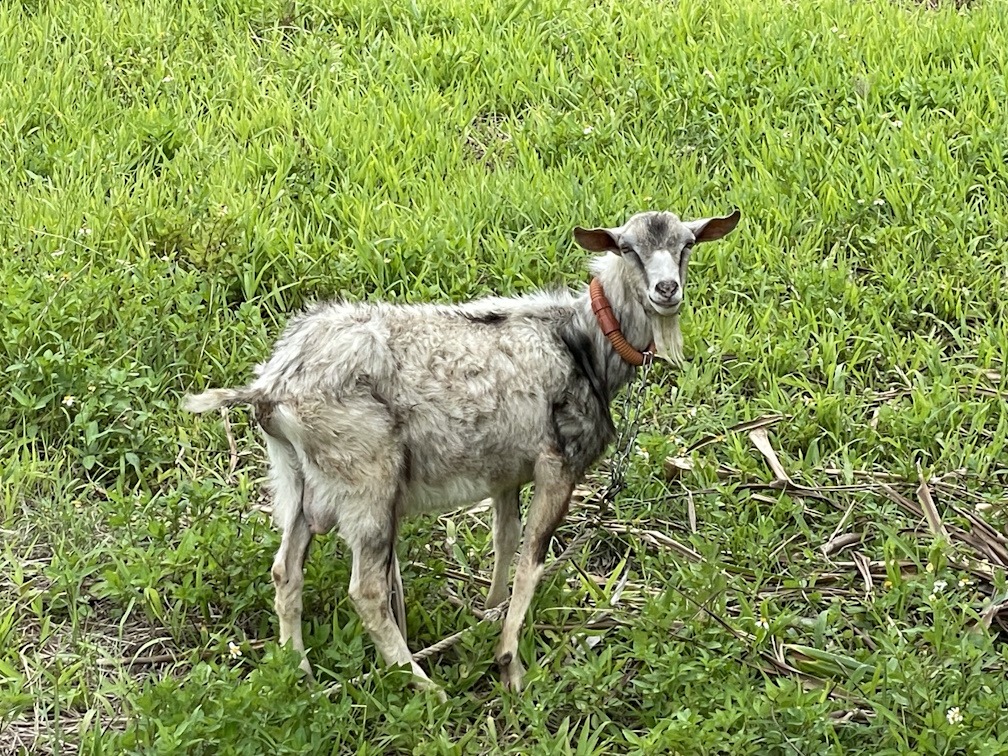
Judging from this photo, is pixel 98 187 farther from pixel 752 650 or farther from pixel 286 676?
pixel 752 650

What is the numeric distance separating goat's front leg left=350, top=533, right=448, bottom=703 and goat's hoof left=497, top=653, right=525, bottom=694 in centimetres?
23

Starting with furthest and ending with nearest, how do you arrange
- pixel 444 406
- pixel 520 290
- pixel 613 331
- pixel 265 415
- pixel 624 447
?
pixel 520 290
pixel 624 447
pixel 613 331
pixel 444 406
pixel 265 415

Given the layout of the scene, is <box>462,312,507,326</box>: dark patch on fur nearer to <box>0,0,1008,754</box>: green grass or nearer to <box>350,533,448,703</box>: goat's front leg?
<box>350,533,448,703</box>: goat's front leg

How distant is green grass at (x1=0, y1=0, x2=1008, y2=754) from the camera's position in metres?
3.79

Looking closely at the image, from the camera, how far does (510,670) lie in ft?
13.1

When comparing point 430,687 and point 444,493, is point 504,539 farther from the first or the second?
point 430,687

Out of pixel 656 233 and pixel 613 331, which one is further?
pixel 613 331

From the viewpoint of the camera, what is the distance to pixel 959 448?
16.5ft

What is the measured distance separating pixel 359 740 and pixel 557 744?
24.5 inches

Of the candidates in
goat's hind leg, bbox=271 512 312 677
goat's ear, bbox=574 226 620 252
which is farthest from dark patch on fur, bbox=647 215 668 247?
goat's hind leg, bbox=271 512 312 677

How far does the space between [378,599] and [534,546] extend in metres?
0.58

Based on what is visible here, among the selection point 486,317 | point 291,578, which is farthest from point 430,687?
point 486,317

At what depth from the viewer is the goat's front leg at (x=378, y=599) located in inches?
150

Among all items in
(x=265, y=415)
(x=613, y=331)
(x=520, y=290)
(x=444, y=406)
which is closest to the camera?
(x=265, y=415)
